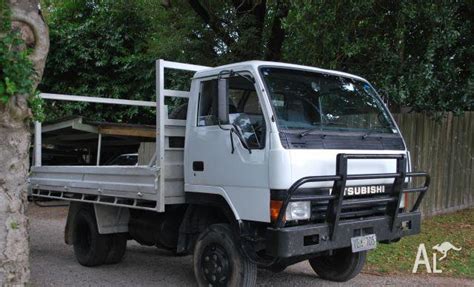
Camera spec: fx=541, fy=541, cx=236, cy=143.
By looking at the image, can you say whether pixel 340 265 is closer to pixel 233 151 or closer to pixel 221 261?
pixel 221 261

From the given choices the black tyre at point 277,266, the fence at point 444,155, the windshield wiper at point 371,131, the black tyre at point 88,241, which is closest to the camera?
the black tyre at point 277,266

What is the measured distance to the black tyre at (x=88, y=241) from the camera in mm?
7684

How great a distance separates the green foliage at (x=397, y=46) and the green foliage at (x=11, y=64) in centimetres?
499

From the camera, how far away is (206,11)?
42.0 feet

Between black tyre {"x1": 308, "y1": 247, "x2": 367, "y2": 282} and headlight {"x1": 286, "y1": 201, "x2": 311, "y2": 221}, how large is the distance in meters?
1.61

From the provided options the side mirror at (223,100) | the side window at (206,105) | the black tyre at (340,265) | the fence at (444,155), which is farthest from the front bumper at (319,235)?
the fence at (444,155)

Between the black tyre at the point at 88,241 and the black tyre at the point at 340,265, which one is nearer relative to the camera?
the black tyre at the point at 340,265

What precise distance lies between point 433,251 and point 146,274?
4.34 m

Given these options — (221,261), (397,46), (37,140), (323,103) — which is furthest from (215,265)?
(397,46)

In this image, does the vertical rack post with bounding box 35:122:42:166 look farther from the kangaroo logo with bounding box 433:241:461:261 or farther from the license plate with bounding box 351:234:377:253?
the kangaroo logo with bounding box 433:241:461:261

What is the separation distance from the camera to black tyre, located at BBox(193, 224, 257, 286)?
17.8ft

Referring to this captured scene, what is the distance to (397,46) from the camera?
890 centimetres

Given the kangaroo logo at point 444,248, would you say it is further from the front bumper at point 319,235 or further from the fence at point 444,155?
the front bumper at point 319,235

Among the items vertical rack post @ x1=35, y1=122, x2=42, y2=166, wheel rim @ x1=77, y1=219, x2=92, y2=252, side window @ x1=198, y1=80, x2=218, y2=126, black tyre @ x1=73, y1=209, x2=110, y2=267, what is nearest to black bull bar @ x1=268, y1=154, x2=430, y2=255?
side window @ x1=198, y1=80, x2=218, y2=126
